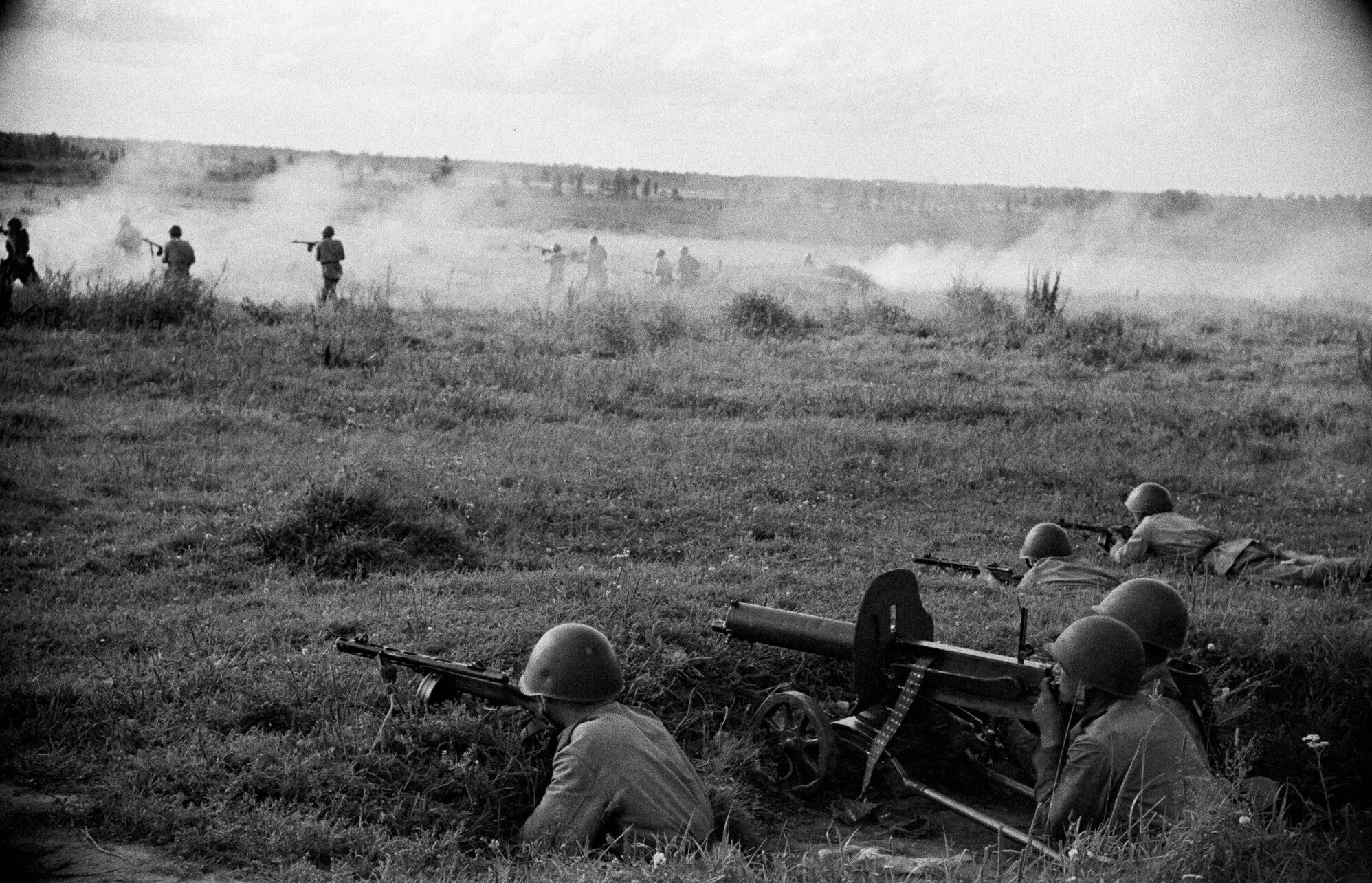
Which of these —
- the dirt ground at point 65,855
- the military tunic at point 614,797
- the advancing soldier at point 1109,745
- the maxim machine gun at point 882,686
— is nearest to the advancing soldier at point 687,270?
the maxim machine gun at point 882,686

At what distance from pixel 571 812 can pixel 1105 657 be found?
7.26 feet

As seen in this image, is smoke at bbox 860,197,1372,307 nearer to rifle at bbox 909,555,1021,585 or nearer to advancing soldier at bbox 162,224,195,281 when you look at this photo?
advancing soldier at bbox 162,224,195,281

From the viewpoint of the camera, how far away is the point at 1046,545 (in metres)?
8.41

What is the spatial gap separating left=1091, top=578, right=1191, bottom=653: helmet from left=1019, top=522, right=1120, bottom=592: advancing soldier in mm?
2310

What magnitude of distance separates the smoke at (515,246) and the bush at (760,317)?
5.38m

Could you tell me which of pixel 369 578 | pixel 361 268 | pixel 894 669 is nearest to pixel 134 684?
pixel 369 578

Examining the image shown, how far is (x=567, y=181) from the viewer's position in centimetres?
10475

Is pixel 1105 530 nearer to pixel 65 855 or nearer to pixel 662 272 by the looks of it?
pixel 65 855

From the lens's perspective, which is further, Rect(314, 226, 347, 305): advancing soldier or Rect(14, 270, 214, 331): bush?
Rect(314, 226, 347, 305): advancing soldier

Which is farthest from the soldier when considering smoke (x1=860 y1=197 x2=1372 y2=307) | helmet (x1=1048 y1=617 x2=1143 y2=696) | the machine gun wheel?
smoke (x1=860 y1=197 x2=1372 y2=307)

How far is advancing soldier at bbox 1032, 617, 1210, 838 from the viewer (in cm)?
461

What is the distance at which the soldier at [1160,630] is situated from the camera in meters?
5.36

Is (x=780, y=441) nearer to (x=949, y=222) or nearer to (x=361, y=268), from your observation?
(x=361, y=268)

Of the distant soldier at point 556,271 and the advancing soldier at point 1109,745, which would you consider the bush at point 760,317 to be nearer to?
the distant soldier at point 556,271
